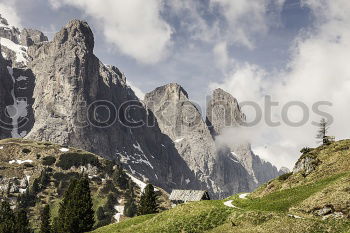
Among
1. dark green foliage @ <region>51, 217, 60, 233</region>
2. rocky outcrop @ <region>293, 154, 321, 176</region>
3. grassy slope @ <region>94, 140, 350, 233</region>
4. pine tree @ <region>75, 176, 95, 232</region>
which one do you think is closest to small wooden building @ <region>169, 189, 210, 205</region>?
dark green foliage @ <region>51, 217, 60, 233</region>

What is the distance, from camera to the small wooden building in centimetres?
14838

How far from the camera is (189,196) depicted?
155500 millimetres

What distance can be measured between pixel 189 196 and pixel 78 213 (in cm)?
6806

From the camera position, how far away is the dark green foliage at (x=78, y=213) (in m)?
94.2

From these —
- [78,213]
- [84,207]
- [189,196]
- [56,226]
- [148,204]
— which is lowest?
[56,226]

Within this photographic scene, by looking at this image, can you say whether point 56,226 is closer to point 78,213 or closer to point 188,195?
point 78,213

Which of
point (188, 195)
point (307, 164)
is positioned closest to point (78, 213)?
point (307, 164)

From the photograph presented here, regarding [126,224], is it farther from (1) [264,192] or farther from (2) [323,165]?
(2) [323,165]

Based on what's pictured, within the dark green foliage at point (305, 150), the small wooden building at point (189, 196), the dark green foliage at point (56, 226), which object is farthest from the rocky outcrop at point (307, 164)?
the small wooden building at point (189, 196)

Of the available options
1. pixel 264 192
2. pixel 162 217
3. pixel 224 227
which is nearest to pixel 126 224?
pixel 162 217

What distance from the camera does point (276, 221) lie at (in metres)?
39.6

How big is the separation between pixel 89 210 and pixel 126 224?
40.3 meters

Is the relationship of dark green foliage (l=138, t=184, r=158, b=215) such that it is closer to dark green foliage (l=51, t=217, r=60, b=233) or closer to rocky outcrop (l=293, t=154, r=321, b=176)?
dark green foliage (l=51, t=217, r=60, b=233)

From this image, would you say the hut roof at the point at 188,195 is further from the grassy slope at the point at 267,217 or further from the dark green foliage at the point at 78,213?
the grassy slope at the point at 267,217
